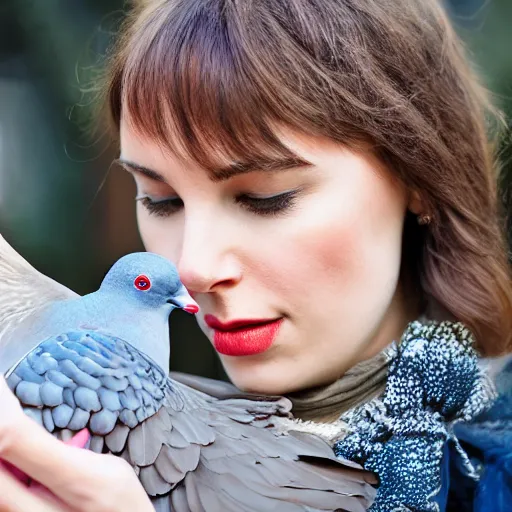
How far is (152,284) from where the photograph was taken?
529 mm

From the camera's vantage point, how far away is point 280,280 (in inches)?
23.4

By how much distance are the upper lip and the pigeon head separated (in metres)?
0.07

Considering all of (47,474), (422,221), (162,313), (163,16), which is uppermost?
(163,16)

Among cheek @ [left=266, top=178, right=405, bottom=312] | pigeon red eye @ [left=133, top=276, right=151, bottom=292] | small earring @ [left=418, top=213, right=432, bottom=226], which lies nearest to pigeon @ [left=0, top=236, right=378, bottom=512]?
pigeon red eye @ [left=133, top=276, right=151, bottom=292]

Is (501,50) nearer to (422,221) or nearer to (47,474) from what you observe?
(422,221)

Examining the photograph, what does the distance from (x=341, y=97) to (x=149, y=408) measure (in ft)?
1.07

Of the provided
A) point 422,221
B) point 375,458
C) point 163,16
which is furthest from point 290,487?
point 163,16

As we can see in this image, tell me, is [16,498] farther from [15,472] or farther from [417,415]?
[417,415]

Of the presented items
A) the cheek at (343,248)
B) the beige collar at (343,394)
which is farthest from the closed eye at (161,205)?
the beige collar at (343,394)

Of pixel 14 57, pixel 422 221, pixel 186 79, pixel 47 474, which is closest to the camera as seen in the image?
pixel 47 474

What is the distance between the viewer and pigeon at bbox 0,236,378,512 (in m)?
0.50

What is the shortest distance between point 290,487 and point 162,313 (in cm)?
18

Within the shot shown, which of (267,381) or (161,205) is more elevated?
(161,205)

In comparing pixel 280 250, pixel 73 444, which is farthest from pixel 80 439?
pixel 280 250
